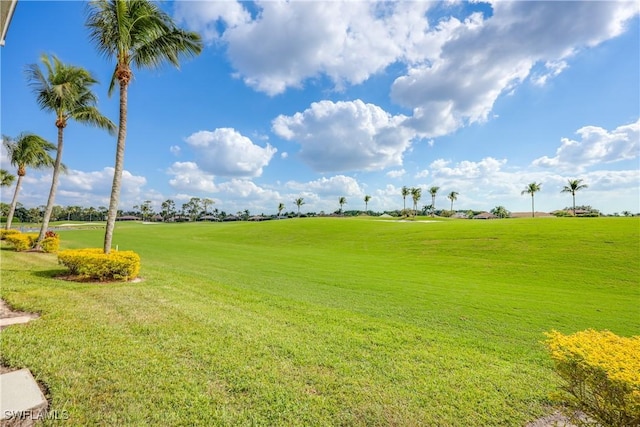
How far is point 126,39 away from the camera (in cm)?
998

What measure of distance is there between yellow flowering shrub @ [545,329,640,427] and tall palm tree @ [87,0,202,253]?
12908 mm

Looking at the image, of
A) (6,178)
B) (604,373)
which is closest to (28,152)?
(6,178)

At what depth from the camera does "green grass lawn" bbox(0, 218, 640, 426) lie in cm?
352

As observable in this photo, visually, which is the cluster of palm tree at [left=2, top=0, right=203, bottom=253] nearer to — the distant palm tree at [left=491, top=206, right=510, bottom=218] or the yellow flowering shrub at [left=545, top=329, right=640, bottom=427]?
the yellow flowering shrub at [left=545, top=329, right=640, bottom=427]

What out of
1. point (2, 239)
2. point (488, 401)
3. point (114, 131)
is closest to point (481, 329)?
point (488, 401)

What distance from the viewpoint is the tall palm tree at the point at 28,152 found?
2047 centimetres

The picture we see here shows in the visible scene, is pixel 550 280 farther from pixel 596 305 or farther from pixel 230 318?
pixel 230 318

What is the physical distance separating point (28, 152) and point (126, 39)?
18.7 m

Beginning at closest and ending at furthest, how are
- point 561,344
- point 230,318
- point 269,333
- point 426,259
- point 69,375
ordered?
point 561,344 → point 69,375 → point 269,333 → point 230,318 → point 426,259

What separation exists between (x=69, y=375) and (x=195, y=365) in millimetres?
1617

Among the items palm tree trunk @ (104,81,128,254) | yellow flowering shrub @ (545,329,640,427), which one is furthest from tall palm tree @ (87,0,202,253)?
yellow flowering shrub @ (545,329,640,427)

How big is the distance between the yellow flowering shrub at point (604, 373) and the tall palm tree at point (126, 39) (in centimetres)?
1291

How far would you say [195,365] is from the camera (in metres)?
4.32

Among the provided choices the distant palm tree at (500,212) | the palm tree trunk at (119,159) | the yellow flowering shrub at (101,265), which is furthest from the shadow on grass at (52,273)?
the distant palm tree at (500,212)
